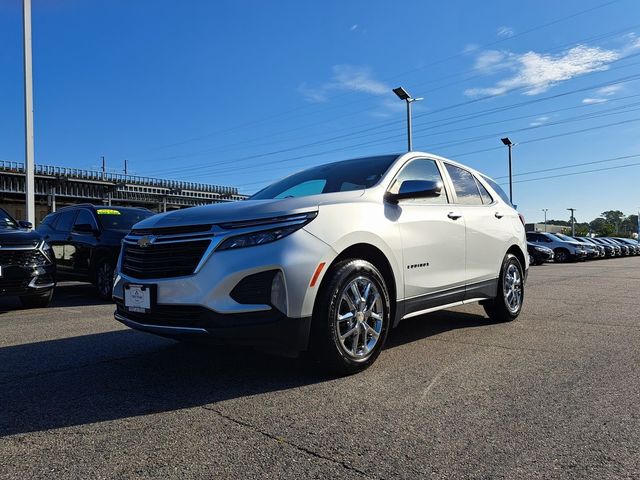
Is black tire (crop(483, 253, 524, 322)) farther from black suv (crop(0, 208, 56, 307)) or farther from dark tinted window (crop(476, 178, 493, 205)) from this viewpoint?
black suv (crop(0, 208, 56, 307))

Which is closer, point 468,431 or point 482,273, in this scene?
point 468,431

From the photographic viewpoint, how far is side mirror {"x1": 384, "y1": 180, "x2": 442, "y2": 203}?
410 cm

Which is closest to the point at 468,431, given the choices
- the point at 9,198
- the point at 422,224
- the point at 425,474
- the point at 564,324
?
the point at 425,474

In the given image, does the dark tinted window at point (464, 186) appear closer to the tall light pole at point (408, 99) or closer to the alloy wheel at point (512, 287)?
the alloy wheel at point (512, 287)

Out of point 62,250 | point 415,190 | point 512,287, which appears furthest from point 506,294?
point 62,250

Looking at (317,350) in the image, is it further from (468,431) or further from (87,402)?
(87,402)

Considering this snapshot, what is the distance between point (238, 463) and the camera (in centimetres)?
234

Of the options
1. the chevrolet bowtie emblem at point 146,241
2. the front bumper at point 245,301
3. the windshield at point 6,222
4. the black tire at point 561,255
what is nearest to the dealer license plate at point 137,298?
the front bumper at point 245,301

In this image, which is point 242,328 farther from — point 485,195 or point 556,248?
point 556,248

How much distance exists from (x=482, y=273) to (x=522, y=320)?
3.92 ft

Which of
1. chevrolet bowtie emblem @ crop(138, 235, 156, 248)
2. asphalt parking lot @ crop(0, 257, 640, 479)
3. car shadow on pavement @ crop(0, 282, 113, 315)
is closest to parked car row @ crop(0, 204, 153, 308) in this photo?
car shadow on pavement @ crop(0, 282, 113, 315)

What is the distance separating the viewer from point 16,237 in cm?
701

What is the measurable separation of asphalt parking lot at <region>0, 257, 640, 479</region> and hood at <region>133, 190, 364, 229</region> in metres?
1.11

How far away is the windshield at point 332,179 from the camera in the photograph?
14.7 feet
